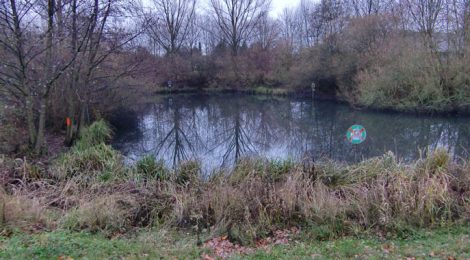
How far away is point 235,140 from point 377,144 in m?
6.09

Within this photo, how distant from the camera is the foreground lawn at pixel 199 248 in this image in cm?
343

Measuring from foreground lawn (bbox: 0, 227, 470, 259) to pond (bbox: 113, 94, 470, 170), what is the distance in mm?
4419

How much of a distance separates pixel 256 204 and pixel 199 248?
4.61 ft

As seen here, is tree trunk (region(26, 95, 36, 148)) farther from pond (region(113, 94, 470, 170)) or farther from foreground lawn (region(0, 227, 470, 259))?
foreground lawn (region(0, 227, 470, 259))

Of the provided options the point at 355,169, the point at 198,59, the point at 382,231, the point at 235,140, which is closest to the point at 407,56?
the point at 235,140

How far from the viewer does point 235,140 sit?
15.2 m

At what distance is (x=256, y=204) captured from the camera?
5047 mm

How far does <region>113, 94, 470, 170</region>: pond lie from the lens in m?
11.8

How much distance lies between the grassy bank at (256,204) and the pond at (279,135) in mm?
2551

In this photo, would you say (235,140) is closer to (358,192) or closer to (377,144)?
(377,144)

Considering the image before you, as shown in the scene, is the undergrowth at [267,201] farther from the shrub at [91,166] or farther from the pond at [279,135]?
the pond at [279,135]

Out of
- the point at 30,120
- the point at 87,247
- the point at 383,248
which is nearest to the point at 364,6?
the point at 30,120

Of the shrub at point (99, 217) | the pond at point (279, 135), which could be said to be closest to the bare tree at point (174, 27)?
the pond at point (279, 135)

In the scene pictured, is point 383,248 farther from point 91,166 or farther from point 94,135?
point 94,135
